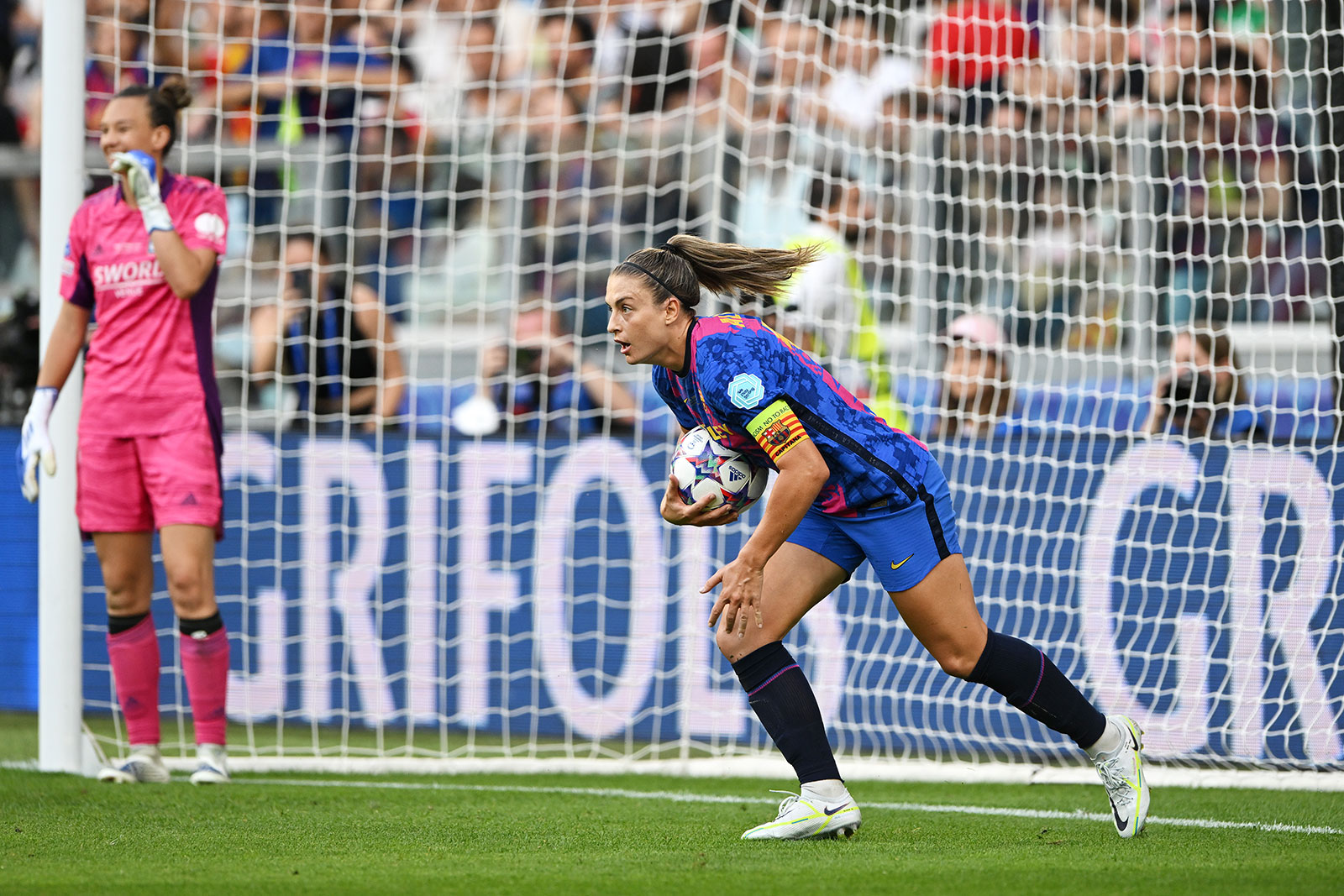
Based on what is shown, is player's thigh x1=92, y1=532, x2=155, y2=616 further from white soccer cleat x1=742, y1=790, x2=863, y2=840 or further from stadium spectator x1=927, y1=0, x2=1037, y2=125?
stadium spectator x1=927, y1=0, x2=1037, y2=125

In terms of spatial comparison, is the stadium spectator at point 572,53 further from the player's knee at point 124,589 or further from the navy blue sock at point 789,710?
the navy blue sock at point 789,710

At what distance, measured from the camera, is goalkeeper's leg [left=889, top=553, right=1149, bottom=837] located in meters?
4.07

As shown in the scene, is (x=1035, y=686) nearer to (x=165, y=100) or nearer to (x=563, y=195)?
(x=165, y=100)

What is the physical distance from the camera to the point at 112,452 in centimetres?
546

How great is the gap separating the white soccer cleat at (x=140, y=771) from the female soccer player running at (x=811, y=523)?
100 inches

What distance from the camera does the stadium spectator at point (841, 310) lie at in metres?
7.10

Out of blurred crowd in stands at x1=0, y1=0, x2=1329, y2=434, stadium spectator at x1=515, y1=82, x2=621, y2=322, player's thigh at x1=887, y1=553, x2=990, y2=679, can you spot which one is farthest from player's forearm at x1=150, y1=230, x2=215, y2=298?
Answer: stadium spectator at x1=515, y1=82, x2=621, y2=322

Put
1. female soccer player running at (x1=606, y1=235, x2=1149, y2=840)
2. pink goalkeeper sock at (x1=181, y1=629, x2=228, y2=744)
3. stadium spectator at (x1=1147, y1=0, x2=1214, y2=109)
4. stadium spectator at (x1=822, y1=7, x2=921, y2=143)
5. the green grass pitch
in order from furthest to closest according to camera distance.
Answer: stadium spectator at (x1=822, y1=7, x2=921, y2=143)
stadium spectator at (x1=1147, y1=0, x2=1214, y2=109)
pink goalkeeper sock at (x1=181, y1=629, x2=228, y2=744)
female soccer player running at (x1=606, y1=235, x2=1149, y2=840)
the green grass pitch

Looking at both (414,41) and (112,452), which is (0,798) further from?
(414,41)

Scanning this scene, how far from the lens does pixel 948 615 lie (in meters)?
4.07

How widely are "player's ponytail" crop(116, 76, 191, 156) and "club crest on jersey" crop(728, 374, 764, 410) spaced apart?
2814mm

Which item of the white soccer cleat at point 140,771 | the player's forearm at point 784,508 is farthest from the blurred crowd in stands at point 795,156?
the player's forearm at point 784,508

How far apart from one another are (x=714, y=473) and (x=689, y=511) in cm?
13

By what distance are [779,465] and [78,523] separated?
3044 millimetres
